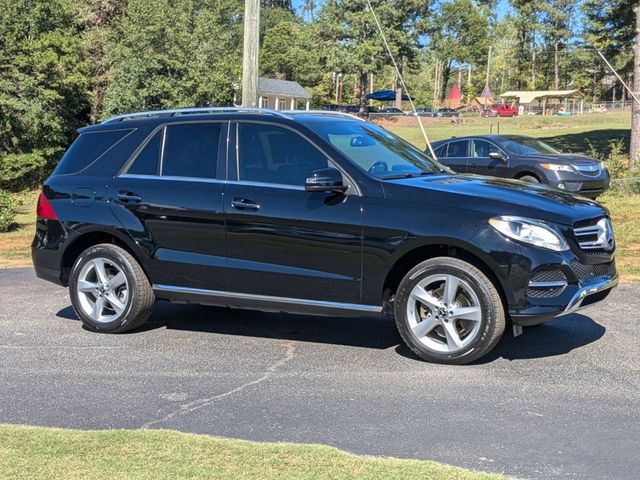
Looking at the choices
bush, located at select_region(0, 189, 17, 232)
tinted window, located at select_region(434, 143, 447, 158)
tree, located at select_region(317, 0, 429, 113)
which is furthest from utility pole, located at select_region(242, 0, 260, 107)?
tree, located at select_region(317, 0, 429, 113)

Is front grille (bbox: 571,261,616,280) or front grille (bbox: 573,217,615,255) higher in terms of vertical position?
front grille (bbox: 573,217,615,255)

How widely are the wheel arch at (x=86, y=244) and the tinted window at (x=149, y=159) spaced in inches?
22.8

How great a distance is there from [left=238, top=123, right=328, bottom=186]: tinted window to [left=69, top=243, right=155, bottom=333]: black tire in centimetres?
126

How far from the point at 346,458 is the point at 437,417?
Result: 2.96 feet

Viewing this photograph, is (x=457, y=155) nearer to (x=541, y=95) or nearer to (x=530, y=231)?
(x=530, y=231)

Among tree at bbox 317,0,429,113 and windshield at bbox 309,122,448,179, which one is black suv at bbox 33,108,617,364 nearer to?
windshield at bbox 309,122,448,179

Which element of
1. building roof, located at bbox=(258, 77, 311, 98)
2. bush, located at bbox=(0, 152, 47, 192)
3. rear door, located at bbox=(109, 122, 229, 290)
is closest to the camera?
rear door, located at bbox=(109, 122, 229, 290)

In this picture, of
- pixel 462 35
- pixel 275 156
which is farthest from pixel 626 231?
pixel 462 35

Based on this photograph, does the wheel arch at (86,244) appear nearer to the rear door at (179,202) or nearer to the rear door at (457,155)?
the rear door at (179,202)

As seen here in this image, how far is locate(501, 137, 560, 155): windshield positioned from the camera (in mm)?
15934

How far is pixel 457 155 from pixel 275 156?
11.1 m

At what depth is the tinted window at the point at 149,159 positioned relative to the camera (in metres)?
6.77

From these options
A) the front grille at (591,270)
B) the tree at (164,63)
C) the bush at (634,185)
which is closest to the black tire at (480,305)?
the front grille at (591,270)

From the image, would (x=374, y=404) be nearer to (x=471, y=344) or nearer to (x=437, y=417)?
(x=437, y=417)
